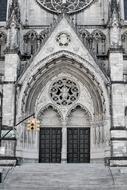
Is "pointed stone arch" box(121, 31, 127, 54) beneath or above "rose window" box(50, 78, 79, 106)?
above

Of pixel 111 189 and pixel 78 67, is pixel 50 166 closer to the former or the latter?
pixel 111 189

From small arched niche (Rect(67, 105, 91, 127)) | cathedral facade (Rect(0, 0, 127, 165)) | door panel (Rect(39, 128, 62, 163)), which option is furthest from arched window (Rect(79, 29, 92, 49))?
door panel (Rect(39, 128, 62, 163))

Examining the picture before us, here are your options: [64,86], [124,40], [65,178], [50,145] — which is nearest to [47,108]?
[64,86]

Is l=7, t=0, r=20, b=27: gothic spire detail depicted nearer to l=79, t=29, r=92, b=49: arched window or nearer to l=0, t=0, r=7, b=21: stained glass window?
l=0, t=0, r=7, b=21: stained glass window

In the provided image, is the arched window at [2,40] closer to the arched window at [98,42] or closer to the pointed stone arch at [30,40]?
the pointed stone arch at [30,40]

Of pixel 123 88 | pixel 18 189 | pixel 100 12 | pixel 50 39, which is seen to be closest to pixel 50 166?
pixel 18 189

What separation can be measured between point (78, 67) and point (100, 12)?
571cm

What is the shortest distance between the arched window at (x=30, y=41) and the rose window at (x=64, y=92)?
3.29 m

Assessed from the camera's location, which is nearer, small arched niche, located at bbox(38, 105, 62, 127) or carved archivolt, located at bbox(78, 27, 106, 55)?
small arched niche, located at bbox(38, 105, 62, 127)

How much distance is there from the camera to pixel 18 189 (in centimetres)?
2020

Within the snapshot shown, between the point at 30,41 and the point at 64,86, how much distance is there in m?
4.53

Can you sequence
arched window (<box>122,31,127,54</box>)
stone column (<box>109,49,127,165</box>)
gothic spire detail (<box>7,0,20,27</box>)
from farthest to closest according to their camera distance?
arched window (<box>122,31,127,54</box>)
gothic spire detail (<box>7,0,20,27</box>)
stone column (<box>109,49,127,165</box>)

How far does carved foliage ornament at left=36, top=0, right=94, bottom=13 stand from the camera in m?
31.5

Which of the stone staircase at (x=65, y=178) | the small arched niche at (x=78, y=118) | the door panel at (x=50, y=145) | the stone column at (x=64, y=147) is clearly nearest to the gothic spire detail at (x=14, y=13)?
the small arched niche at (x=78, y=118)
